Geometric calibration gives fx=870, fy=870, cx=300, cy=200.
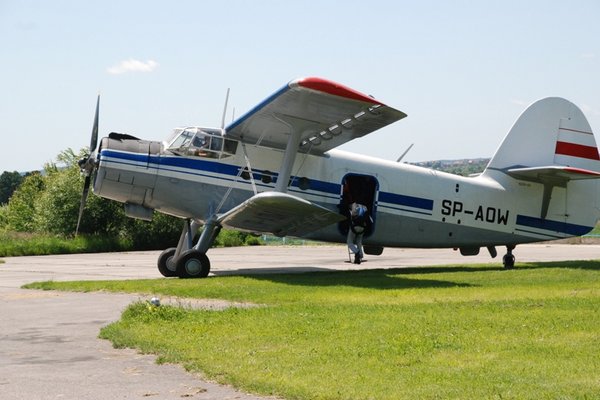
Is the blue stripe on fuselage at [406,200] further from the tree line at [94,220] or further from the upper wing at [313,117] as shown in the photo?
the tree line at [94,220]

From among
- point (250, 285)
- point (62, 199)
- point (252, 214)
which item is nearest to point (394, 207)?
point (252, 214)

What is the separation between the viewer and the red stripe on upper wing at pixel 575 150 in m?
21.8

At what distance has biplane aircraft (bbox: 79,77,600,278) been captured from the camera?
59.2ft

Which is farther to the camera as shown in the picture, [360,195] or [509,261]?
[509,261]

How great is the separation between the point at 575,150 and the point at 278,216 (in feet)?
27.5

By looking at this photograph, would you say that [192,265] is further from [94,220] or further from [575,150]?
[94,220]

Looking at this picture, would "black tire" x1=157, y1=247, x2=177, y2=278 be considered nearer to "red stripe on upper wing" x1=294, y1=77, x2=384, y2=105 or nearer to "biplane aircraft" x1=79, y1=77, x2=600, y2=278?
"biplane aircraft" x1=79, y1=77, x2=600, y2=278

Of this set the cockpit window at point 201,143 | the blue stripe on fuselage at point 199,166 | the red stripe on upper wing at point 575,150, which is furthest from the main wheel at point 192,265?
Answer: the red stripe on upper wing at point 575,150

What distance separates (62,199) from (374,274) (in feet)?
79.0

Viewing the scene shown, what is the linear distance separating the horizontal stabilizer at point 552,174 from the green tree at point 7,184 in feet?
489

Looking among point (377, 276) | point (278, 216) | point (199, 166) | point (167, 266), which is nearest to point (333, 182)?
point (278, 216)

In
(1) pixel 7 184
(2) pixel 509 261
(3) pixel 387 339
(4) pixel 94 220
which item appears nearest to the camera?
(3) pixel 387 339

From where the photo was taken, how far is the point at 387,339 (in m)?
9.11

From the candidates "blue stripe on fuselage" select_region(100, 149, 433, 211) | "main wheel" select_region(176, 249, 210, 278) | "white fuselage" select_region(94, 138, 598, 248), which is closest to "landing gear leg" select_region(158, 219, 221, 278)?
"main wheel" select_region(176, 249, 210, 278)
